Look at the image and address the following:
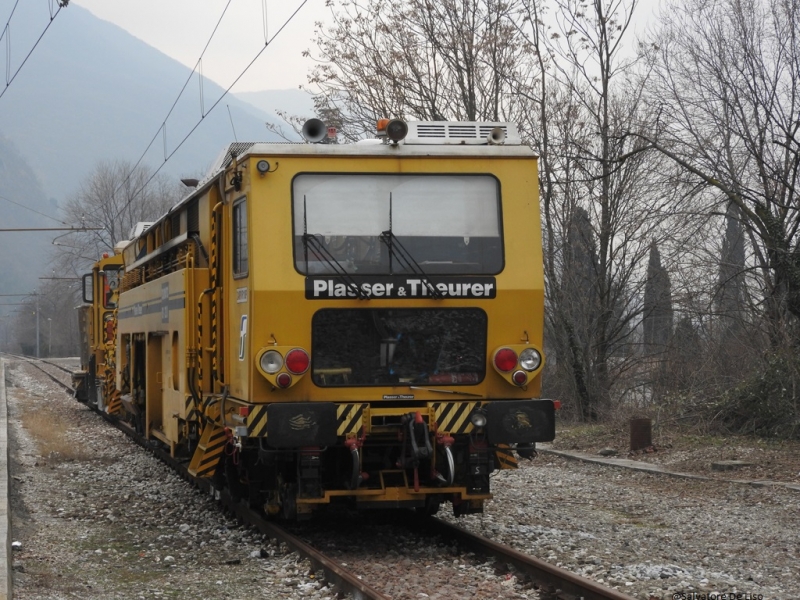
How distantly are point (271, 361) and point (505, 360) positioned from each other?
6.21 feet

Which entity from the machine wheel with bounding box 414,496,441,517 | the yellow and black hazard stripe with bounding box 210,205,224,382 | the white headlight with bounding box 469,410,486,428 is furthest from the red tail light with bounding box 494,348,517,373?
the yellow and black hazard stripe with bounding box 210,205,224,382

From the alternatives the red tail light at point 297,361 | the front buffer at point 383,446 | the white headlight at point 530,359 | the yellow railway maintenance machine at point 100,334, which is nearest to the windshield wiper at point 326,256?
the red tail light at point 297,361

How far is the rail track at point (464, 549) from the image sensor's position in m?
6.36

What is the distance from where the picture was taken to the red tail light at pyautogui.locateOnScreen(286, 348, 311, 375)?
780 centimetres

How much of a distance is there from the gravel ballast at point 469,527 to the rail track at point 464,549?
0.38ft

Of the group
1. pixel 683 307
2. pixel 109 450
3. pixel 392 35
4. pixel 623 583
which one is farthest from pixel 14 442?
pixel 623 583

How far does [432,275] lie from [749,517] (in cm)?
403

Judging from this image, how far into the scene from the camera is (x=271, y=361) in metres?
7.78

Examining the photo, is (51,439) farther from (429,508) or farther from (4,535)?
(429,508)

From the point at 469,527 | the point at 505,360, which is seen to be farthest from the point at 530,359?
the point at 469,527

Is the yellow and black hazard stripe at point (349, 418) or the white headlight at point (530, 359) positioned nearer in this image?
the yellow and black hazard stripe at point (349, 418)

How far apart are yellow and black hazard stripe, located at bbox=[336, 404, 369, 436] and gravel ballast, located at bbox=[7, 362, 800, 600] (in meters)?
1.03

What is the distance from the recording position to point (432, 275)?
812cm

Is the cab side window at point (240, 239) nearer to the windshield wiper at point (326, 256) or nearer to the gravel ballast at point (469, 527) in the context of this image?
the windshield wiper at point (326, 256)
